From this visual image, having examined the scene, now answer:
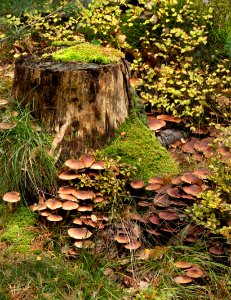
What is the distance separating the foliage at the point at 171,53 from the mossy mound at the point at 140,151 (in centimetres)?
97

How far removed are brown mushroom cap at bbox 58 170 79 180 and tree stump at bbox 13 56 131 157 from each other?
271mm

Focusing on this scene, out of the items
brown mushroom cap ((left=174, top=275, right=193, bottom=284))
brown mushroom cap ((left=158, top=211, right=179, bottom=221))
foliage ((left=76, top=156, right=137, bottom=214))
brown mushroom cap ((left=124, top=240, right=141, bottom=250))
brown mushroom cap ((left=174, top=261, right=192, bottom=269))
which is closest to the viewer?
brown mushroom cap ((left=174, top=275, right=193, bottom=284))

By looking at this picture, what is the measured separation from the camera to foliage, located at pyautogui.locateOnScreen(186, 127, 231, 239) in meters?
4.20

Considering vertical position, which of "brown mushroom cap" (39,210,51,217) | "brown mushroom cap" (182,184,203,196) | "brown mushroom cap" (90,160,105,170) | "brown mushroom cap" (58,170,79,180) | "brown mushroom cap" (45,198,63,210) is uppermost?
"brown mushroom cap" (90,160,105,170)

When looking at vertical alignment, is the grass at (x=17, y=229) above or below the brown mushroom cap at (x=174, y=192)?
below

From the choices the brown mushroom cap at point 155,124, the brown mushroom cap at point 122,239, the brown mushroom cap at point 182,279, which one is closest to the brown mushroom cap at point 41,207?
the brown mushroom cap at point 122,239

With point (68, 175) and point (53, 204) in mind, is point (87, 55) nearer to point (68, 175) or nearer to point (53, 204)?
point (68, 175)

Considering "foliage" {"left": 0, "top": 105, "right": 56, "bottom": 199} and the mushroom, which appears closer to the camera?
the mushroom

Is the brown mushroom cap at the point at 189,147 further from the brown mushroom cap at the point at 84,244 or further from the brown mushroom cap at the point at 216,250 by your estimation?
the brown mushroom cap at the point at 84,244

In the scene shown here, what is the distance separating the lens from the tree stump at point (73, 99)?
496 cm

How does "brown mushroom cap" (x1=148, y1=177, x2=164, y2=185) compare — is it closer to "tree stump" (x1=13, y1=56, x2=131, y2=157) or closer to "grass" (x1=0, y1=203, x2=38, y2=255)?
"tree stump" (x1=13, y1=56, x2=131, y2=157)

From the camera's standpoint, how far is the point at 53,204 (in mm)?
4680

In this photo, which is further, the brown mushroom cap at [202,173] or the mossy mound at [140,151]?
the mossy mound at [140,151]

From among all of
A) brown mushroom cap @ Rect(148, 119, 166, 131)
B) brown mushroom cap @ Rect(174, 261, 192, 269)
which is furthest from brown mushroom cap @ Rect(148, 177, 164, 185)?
brown mushroom cap @ Rect(148, 119, 166, 131)
